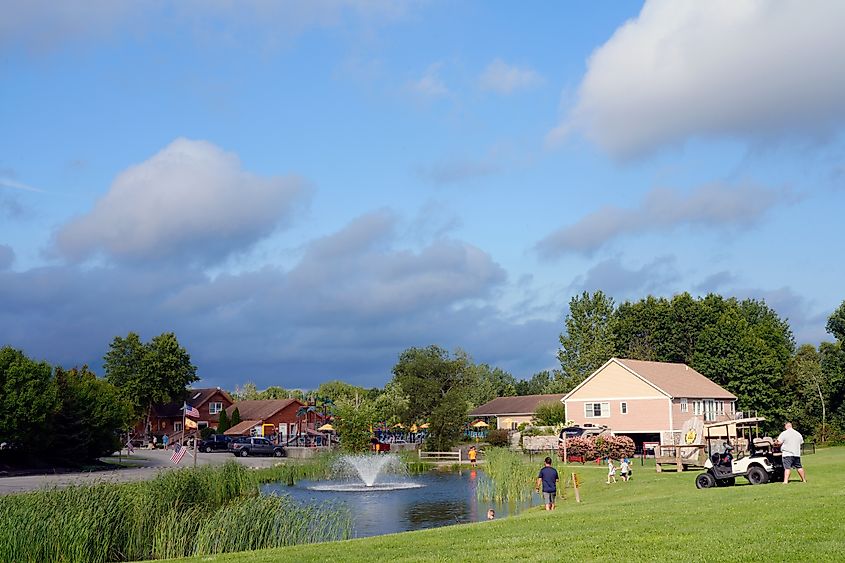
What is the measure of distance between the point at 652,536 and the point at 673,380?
55314 millimetres

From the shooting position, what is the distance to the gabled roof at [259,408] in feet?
326

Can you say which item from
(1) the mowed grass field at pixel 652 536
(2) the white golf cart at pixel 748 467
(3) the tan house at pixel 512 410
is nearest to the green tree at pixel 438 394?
(3) the tan house at pixel 512 410

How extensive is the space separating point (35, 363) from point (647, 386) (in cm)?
4226

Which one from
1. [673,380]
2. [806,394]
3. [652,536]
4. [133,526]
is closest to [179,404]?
[673,380]

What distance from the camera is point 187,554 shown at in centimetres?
2033

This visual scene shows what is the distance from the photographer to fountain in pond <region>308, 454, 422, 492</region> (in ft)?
139

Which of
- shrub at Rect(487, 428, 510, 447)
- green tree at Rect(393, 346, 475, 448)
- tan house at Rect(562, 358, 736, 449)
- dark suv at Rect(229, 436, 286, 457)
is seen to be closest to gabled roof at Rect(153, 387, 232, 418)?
green tree at Rect(393, 346, 475, 448)

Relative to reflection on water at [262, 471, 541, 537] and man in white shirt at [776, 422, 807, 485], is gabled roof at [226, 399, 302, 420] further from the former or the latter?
man in white shirt at [776, 422, 807, 485]

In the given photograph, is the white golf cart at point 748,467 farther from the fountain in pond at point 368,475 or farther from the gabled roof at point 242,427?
the gabled roof at point 242,427

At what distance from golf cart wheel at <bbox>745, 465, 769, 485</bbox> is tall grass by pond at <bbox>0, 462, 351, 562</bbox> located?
12.3 m

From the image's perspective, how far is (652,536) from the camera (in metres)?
14.6

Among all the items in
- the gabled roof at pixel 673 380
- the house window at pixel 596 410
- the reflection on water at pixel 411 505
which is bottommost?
the reflection on water at pixel 411 505

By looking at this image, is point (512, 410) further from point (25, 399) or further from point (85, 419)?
point (25, 399)

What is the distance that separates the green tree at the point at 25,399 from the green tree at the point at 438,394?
109 ft
